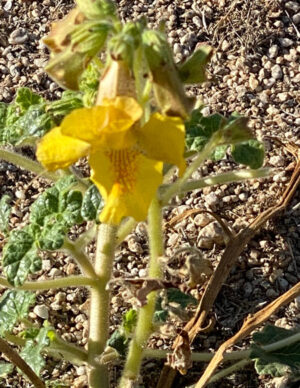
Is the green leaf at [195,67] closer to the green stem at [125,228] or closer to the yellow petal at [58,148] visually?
the yellow petal at [58,148]

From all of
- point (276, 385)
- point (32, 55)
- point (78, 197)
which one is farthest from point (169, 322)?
point (32, 55)

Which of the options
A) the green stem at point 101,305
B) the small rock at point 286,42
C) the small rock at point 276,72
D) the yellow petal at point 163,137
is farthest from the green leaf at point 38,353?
the small rock at point 286,42

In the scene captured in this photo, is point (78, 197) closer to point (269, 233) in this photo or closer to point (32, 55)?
point (269, 233)

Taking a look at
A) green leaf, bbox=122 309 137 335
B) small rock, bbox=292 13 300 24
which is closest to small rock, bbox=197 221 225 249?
green leaf, bbox=122 309 137 335

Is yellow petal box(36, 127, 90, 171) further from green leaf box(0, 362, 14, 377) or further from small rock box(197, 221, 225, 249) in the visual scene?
small rock box(197, 221, 225, 249)

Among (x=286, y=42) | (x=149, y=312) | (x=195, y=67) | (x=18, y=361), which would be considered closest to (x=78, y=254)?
(x=149, y=312)
